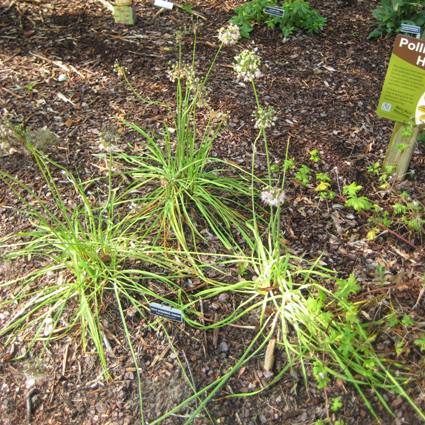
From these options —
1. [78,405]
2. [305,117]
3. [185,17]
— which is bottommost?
[78,405]

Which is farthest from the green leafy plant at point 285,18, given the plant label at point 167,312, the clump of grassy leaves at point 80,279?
the plant label at point 167,312

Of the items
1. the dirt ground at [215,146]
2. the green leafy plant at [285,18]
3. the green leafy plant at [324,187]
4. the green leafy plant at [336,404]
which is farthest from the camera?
the green leafy plant at [285,18]

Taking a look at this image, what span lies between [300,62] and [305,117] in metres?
0.66

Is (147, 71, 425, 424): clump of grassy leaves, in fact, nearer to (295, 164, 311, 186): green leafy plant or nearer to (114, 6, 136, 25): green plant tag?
(295, 164, 311, 186): green leafy plant

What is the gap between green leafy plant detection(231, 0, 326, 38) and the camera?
12.6ft

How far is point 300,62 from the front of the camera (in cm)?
376

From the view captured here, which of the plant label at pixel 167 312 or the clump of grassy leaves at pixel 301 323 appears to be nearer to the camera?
the clump of grassy leaves at pixel 301 323

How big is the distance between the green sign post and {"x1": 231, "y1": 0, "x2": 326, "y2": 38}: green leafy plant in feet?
5.14

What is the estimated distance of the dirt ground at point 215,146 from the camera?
2137 millimetres

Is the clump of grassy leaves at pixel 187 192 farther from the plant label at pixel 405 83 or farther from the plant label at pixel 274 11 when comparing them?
the plant label at pixel 274 11

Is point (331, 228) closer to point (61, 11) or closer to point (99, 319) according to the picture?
point (99, 319)

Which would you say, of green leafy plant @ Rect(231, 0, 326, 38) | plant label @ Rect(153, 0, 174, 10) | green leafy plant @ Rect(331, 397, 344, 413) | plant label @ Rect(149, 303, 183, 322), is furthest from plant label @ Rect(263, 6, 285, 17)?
green leafy plant @ Rect(331, 397, 344, 413)

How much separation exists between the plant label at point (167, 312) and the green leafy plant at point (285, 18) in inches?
98.6

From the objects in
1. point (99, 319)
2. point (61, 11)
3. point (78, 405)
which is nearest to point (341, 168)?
point (99, 319)
